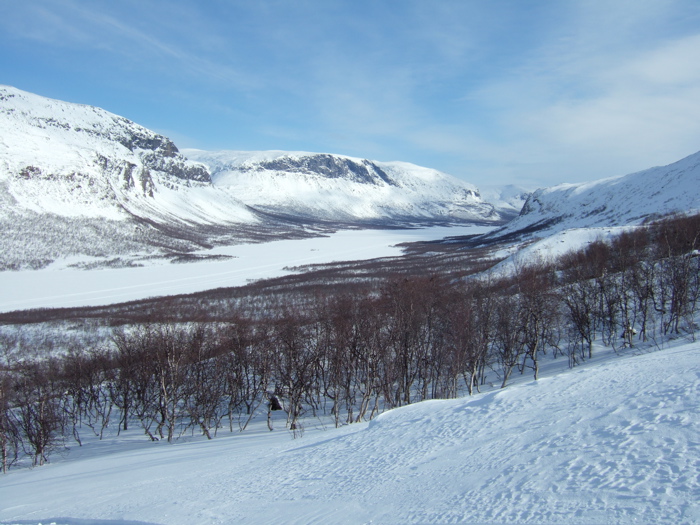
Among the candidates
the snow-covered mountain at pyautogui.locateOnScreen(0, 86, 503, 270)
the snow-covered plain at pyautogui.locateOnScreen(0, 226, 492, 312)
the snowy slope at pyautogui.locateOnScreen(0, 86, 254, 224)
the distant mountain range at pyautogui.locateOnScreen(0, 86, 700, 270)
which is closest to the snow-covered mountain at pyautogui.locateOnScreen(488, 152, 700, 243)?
the distant mountain range at pyautogui.locateOnScreen(0, 86, 700, 270)

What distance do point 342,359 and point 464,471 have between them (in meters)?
13.5

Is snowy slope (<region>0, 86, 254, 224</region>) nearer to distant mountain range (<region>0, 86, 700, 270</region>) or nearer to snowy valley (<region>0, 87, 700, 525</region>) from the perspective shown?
distant mountain range (<region>0, 86, 700, 270</region>)

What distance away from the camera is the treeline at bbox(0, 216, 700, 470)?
19.3 metres

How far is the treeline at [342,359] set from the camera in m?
19.3

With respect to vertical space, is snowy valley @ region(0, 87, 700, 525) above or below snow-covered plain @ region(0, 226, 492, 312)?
below

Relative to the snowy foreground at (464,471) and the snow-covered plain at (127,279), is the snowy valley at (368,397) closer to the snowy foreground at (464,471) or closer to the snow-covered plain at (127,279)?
the snowy foreground at (464,471)

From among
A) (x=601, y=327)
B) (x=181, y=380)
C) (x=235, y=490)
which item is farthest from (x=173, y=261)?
(x=235, y=490)

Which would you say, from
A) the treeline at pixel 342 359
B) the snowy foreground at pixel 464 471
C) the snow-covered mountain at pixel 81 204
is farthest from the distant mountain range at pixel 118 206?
the snowy foreground at pixel 464 471

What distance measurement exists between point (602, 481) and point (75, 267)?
9050 cm

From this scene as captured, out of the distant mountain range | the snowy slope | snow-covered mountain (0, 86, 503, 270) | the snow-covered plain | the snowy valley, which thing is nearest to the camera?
the snowy valley

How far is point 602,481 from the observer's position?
564 cm

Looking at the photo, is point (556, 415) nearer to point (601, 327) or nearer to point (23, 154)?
point (601, 327)

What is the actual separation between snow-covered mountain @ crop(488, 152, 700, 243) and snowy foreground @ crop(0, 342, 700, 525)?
2703 inches

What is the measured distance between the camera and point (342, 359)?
20.2 m
